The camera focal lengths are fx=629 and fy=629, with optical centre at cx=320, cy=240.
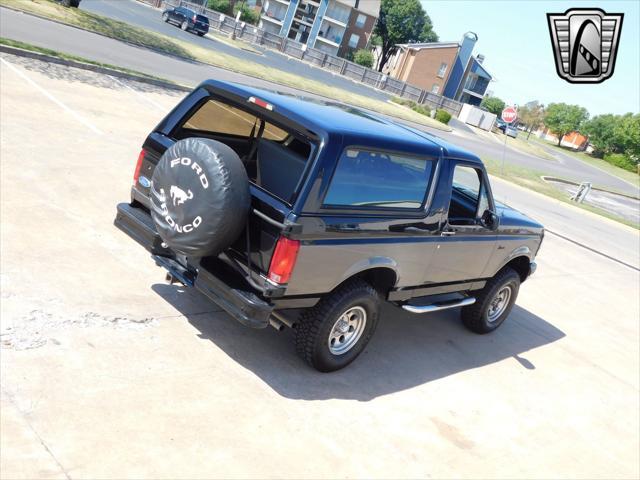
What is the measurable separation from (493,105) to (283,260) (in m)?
97.2

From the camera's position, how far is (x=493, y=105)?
9569cm

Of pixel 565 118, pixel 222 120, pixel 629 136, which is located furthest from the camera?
pixel 565 118

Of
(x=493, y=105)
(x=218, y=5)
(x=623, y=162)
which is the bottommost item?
(x=623, y=162)

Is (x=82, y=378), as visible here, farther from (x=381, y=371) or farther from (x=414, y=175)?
(x=414, y=175)

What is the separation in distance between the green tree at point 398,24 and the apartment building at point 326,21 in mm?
10090

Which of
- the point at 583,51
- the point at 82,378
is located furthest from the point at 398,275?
the point at 583,51

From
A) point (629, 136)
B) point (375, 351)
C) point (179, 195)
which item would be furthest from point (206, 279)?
point (629, 136)

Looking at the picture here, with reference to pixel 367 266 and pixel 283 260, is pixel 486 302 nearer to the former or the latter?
pixel 367 266

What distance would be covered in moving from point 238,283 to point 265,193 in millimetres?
702

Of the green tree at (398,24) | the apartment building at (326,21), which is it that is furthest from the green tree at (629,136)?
the apartment building at (326,21)

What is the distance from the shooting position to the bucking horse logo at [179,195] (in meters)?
4.57

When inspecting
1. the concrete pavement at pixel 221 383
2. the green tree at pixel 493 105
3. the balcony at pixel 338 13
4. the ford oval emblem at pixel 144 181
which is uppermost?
the balcony at pixel 338 13

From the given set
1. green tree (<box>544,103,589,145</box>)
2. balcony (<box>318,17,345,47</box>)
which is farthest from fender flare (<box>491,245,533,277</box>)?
green tree (<box>544,103,589,145</box>)

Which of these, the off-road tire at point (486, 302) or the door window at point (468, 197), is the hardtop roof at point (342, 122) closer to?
the door window at point (468, 197)
